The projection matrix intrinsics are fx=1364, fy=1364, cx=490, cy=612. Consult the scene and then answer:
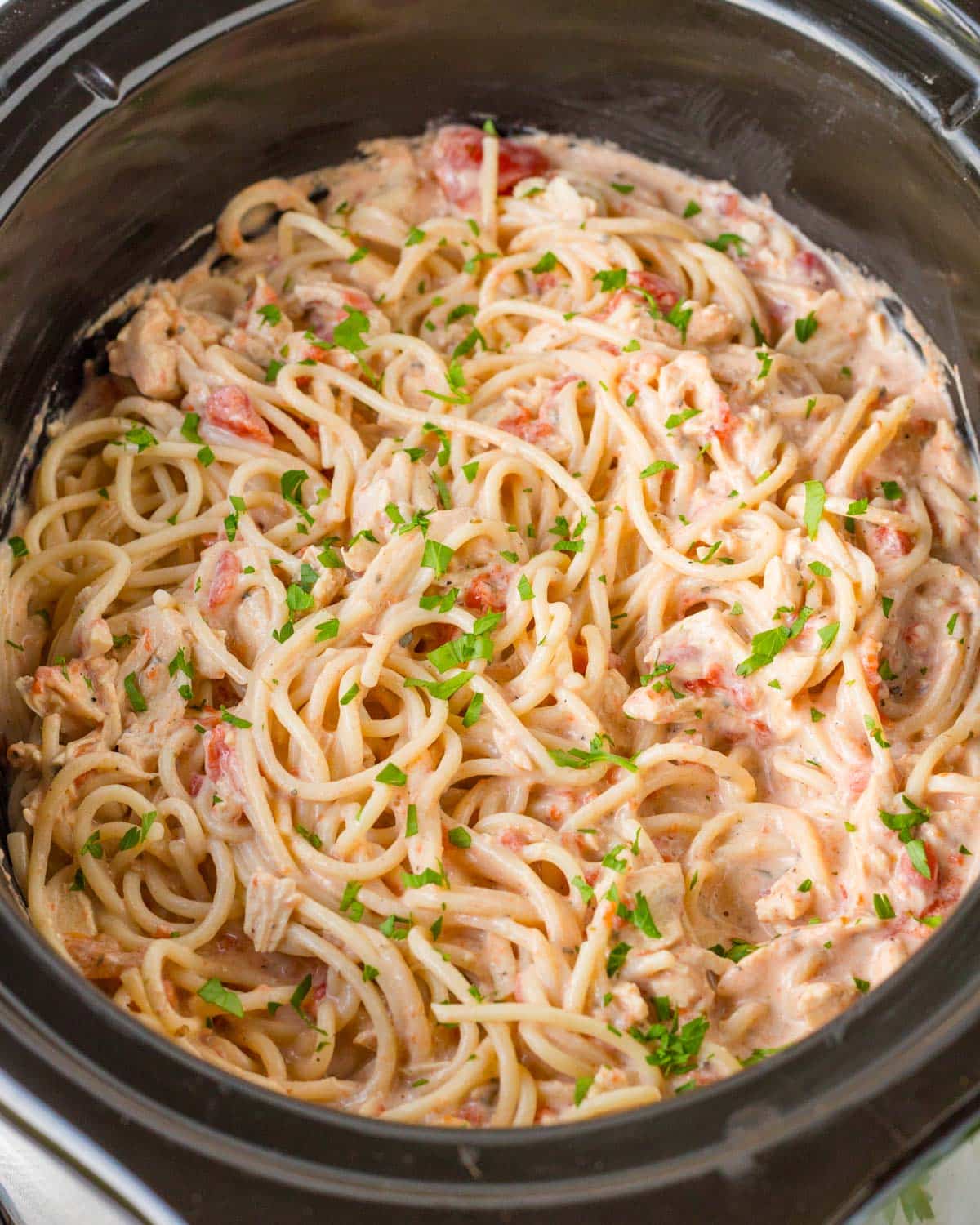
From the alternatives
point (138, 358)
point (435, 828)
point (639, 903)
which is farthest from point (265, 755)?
point (138, 358)

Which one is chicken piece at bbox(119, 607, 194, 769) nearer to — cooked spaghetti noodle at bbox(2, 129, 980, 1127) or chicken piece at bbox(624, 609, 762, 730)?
cooked spaghetti noodle at bbox(2, 129, 980, 1127)

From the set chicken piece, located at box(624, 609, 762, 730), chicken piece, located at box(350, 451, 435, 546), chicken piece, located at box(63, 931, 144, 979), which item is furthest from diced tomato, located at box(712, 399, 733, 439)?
chicken piece, located at box(63, 931, 144, 979)

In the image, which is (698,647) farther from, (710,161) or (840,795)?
(710,161)

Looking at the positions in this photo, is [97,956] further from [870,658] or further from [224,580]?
[870,658]

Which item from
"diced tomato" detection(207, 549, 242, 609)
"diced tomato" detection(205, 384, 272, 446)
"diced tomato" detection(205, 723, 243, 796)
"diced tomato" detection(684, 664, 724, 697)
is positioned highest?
"diced tomato" detection(205, 384, 272, 446)

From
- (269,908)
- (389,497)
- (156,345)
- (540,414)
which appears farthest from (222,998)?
(156,345)

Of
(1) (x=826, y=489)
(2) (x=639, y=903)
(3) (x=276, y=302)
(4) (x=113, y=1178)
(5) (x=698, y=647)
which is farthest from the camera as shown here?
(3) (x=276, y=302)
